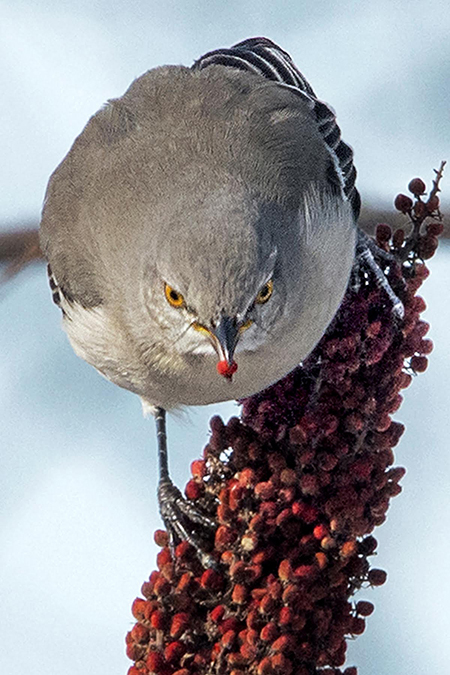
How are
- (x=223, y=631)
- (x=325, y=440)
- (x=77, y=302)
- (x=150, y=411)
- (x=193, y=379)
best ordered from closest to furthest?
(x=223, y=631)
(x=325, y=440)
(x=193, y=379)
(x=77, y=302)
(x=150, y=411)

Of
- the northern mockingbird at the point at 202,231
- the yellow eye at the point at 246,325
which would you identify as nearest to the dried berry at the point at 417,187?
the northern mockingbird at the point at 202,231

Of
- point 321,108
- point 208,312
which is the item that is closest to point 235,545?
point 208,312

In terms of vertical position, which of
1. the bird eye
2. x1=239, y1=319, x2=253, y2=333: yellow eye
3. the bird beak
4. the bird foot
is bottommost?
the bird foot

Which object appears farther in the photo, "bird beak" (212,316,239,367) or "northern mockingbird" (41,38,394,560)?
"northern mockingbird" (41,38,394,560)

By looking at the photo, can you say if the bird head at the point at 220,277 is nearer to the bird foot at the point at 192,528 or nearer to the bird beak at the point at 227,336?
the bird beak at the point at 227,336

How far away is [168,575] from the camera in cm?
392

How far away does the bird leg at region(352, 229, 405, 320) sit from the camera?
423cm

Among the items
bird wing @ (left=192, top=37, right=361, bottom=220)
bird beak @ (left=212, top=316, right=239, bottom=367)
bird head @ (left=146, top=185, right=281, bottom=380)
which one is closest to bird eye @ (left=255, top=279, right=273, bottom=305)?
bird head @ (left=146, top=185, right=281, bottom=380)

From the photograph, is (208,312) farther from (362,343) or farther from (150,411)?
(150,411)

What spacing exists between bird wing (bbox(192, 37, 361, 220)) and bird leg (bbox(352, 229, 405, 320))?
43 cm

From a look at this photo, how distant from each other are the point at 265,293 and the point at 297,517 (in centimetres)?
89

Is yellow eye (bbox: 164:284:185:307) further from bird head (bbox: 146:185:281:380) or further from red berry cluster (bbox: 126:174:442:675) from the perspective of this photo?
red berry cluster (bbox: 126:174:442:675)

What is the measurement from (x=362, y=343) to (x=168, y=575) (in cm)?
123

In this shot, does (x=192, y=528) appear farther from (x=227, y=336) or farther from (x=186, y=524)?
(x=227, y=336)
